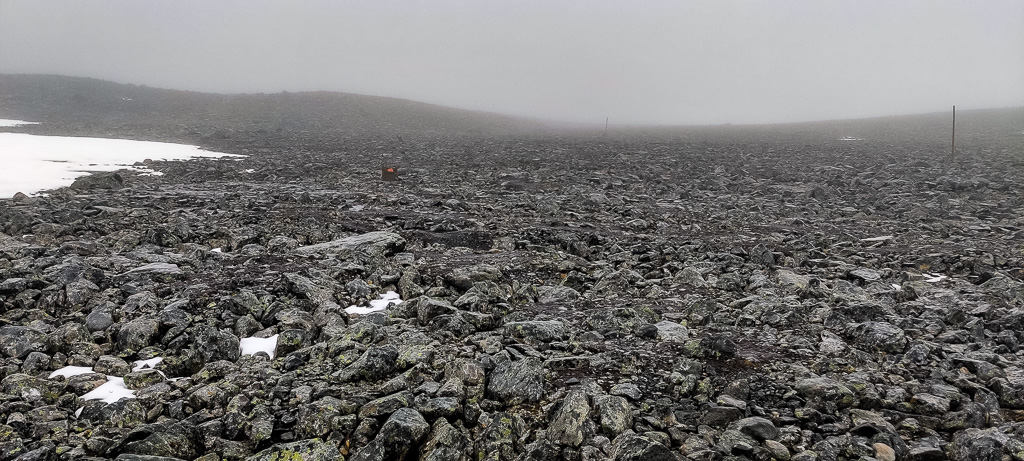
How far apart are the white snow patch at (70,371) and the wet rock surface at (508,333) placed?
0.35 ft

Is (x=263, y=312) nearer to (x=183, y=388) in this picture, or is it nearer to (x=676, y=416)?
(x=183, y=388)

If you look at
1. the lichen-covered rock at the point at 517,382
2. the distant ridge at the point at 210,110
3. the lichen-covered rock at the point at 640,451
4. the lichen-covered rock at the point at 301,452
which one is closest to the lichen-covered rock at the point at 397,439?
the lichen-covered rock at the point at 301,452

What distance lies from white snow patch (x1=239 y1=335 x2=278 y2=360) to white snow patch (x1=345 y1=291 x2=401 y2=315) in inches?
40.8

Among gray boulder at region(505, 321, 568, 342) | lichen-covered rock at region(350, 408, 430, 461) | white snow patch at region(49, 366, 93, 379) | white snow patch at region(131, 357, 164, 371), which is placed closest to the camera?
lichen-covered rock at region(350, 408, 430, 461)

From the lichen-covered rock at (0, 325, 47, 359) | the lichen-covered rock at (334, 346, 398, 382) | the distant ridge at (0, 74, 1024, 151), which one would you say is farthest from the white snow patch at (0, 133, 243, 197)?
the lichen-covered rock at (334, 346, 398, 382)

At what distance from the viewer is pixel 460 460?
11.6 ft

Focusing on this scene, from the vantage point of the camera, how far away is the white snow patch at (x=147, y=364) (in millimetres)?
4543

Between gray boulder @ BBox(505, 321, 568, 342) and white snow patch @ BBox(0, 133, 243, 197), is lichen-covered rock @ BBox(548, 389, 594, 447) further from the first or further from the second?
white snow patch @ BBox(0, 133, 243, 197)

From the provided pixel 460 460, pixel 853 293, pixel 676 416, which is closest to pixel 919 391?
pixel 676 416

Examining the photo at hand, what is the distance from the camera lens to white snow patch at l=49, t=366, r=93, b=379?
171 inches

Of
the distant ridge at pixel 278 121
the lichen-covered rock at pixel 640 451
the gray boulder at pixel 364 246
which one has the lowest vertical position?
the lichen-covered rock at pixel 640 451

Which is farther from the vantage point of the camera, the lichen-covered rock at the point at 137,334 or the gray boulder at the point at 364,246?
the gray boulder at the point at 364,246

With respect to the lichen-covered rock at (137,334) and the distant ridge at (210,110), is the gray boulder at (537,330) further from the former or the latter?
the distant ridge at (210,110)

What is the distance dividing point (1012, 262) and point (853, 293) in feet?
10.4
